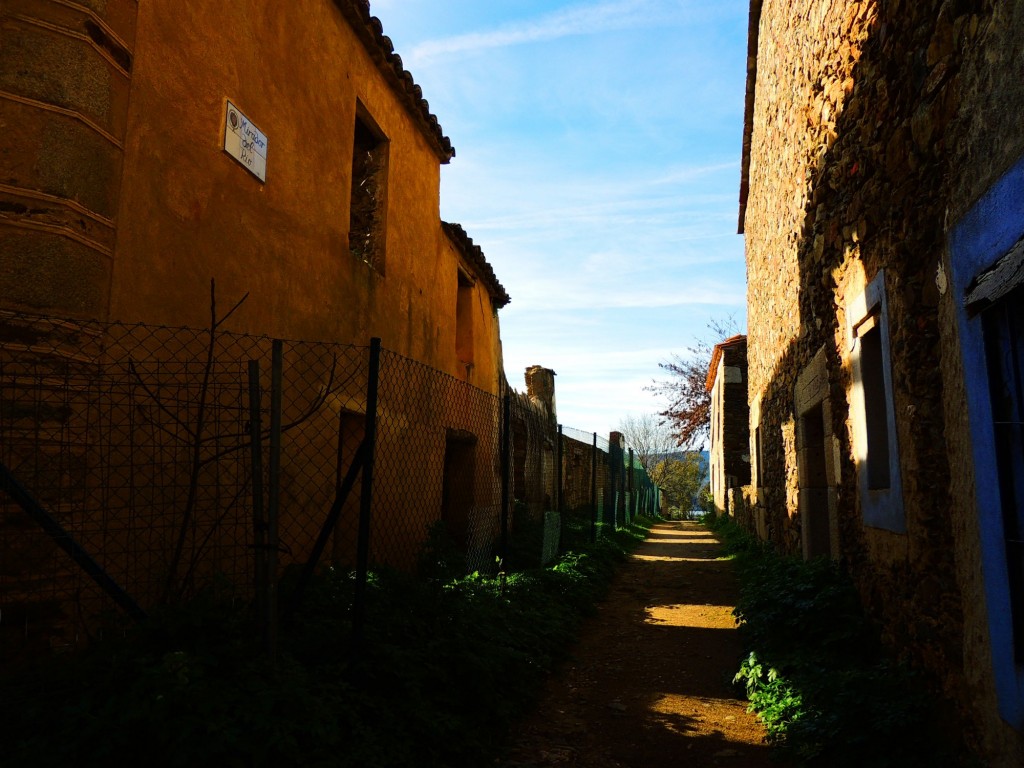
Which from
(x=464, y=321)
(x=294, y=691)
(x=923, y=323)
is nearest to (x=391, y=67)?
(x=464, y=321)

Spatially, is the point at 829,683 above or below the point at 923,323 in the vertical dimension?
below

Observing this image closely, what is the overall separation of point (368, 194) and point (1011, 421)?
230 inches

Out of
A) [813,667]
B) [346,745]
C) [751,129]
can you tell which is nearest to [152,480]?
[346,745]

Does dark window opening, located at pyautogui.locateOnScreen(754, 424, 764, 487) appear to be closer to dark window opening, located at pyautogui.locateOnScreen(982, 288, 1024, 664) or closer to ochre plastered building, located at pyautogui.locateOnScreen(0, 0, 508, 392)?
ochre plastered building, located at pyautogui.locateOnScreen(0, 0, 508, 392)

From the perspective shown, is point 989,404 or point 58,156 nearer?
point 989,404

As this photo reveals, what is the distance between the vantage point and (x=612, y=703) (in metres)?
4.37

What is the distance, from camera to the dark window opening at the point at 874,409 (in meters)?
4.41

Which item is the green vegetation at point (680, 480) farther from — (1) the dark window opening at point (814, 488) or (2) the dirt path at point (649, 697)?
(1) the dark window opening at point (814, 488)

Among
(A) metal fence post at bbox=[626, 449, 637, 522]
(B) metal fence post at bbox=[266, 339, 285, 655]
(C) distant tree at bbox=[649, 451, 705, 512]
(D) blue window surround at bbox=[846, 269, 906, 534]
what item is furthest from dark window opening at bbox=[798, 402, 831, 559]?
(C) distant tree at bbox=[649, 451, 705, 512]

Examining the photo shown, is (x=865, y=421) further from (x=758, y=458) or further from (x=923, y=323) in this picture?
(x=758, y=458)

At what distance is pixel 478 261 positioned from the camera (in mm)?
10039

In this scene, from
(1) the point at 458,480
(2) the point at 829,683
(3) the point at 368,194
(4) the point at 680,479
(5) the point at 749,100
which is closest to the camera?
(2) the point at 829,683

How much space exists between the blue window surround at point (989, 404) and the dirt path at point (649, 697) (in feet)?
4.34

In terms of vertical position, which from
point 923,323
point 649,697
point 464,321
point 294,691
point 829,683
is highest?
point 464,321
